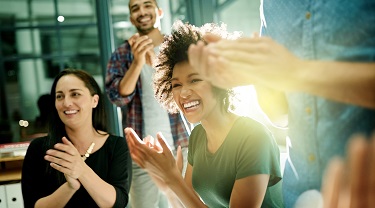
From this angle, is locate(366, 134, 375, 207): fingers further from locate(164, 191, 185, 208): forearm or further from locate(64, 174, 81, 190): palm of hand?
locate(64, 174, 81, 190): palm of hand

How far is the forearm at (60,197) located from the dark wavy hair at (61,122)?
172 millimetres

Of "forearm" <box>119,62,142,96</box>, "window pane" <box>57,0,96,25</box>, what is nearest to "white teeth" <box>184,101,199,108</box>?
"forearm" <box>119,62,142,96</box>

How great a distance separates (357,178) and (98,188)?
928 mm

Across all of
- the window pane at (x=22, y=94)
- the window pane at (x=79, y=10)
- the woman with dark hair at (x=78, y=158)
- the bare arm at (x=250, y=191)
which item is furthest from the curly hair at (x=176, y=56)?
the window pane at (x=79, y=10)

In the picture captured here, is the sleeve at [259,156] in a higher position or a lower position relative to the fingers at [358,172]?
lower

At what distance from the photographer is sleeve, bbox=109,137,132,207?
1.18 meters

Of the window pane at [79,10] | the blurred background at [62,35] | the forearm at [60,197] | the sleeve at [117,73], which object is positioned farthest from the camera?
the window pane at [79,10]

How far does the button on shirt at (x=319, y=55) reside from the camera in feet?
1.46

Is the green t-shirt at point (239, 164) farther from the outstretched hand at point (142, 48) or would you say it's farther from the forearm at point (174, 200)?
the outstretched hand at point (142, 48)

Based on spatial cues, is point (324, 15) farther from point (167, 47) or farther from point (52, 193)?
point (52, 193)

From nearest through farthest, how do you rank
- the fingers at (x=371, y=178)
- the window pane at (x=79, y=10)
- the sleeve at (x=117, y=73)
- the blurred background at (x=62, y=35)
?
the fingers at (x=371, y=178)
the sleeve at (x=117, y=73)
the blurred background at (x=62, y=35)
the window pane at (x=79, y=10)

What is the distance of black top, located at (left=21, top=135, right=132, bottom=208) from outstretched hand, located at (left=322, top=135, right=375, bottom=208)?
0.93 m

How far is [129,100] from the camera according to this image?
5.11 feet

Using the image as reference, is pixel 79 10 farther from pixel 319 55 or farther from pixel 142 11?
pixel 319 55
